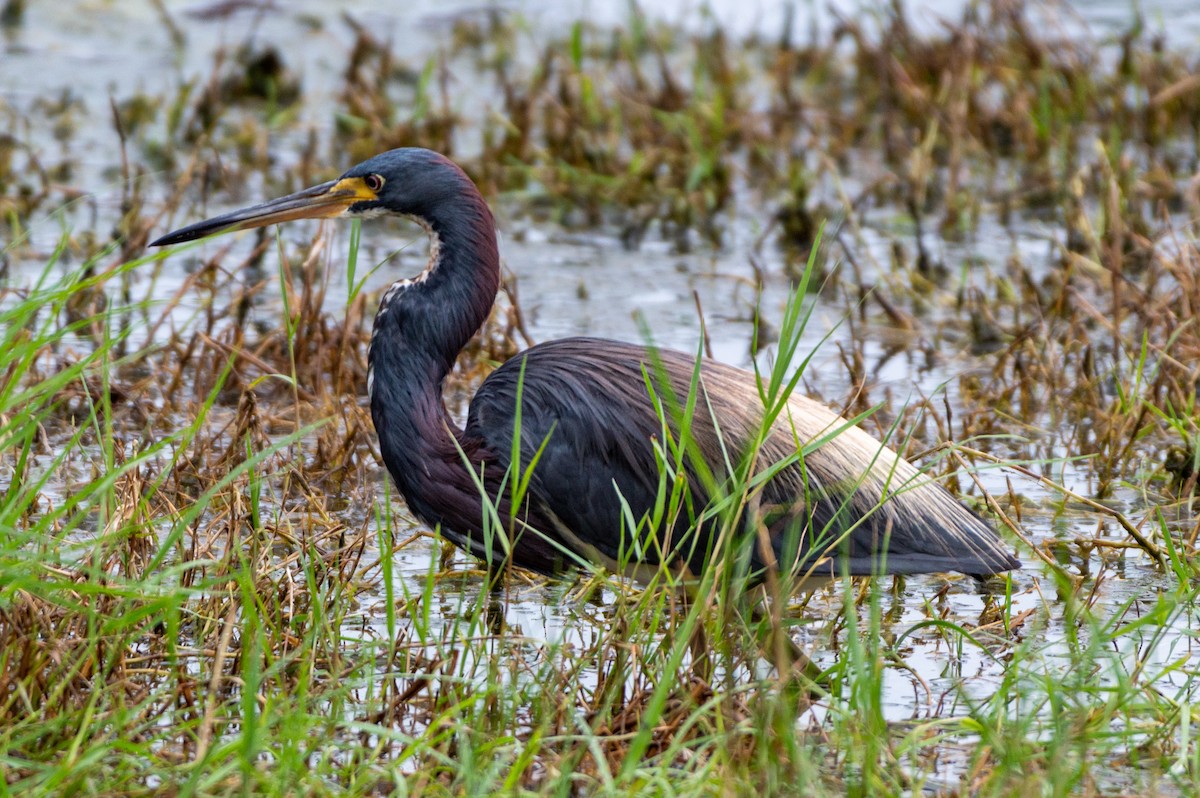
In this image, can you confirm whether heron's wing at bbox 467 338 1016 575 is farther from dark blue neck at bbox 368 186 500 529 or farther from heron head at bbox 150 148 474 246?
heron head at bbox 150 148 474 246

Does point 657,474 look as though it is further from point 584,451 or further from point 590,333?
point 590,333

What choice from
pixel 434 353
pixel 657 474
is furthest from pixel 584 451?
pixel 434 353

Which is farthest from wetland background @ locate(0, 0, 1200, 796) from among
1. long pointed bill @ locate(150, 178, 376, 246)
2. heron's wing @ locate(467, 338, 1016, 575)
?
long pointed bill @ locate(150, 178, 376, 246)

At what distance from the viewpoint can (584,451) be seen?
4203 mm

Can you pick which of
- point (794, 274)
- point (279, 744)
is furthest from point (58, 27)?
point (279, 744)

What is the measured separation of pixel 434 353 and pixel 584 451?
461 millimetres

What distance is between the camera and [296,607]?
3826mm

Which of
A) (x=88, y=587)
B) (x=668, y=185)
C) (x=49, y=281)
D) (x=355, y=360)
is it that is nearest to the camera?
(x=88, y=587)

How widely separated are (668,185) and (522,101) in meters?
0.74

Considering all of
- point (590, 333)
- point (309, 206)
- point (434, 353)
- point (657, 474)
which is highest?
point (309, 206)

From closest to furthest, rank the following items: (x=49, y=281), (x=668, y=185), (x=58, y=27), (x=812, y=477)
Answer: (x=812, y=477), (x=49, y=281), (x=668, y=185), (x=58, y=27)

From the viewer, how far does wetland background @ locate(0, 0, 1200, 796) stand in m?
3.19

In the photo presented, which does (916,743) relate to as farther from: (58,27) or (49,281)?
(58,27)

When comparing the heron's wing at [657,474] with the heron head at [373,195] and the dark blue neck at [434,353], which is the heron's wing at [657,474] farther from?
the heron head at [373,195]
